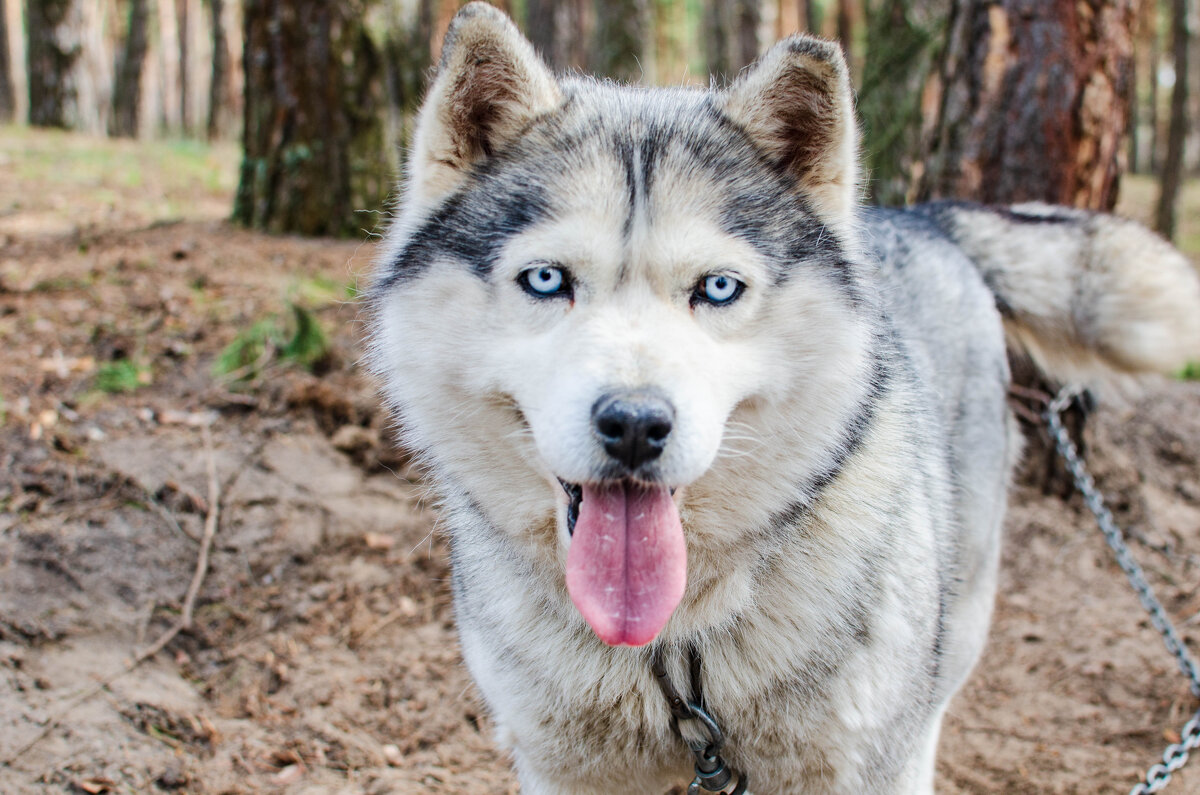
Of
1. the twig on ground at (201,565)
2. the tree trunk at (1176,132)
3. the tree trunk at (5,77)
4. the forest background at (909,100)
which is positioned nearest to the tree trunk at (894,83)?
the forest background at (909,100)

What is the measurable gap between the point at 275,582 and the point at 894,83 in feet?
18.9

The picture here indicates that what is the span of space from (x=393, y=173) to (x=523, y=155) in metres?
4.73

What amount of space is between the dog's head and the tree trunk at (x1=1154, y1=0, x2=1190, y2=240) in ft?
31.0

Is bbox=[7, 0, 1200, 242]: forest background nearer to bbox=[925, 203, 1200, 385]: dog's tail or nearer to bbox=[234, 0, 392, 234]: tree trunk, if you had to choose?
bbox=[234, 0, 392, 234]: tree trunk

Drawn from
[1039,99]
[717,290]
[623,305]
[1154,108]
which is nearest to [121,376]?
[623,305]

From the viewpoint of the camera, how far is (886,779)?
7.55 feet

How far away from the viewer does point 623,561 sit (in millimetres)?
1898

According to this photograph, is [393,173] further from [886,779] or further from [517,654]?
[886,779]

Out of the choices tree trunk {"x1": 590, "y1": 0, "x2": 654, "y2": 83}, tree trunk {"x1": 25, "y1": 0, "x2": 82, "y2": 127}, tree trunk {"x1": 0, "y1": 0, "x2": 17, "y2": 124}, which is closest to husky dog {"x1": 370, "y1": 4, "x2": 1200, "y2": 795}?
tree trunk {"x1": 590, "y1": 0, "x2": 654, "y2": 83}

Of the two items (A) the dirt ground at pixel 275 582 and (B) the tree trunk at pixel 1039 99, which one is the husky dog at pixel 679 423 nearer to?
(A) the dirt ground at pixel 275 582

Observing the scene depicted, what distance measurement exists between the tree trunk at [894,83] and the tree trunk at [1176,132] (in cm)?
463

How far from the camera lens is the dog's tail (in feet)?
11.0

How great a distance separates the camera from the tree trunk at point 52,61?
14234 millimetres

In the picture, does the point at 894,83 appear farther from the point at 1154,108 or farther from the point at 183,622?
the point at 1154,108
